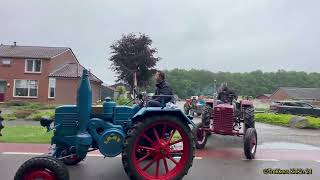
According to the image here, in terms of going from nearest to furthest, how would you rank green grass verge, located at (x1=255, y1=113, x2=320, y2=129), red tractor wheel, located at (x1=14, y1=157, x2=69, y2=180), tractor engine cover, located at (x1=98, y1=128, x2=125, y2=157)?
red tractor wheel, located at (x1=14, y1=157, x2=69, y2=180) < tractor engine cover, located at (x1=98, y1=128, x2=125, y2=157) < green grass verge, located at (x1=255, y1=113, x2=320, y2=129)

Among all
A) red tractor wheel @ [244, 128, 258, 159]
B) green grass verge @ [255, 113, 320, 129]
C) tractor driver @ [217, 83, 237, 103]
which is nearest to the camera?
red tractor wheel @ [244, 128, 258, 159]

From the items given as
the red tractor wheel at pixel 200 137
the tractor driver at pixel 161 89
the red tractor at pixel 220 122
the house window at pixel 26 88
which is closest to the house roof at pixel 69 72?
the house window at pixel 26 88

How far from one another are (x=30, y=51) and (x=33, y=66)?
2.56m

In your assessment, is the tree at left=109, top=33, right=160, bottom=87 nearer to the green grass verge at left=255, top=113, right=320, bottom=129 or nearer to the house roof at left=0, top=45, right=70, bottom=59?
the house roof at left=0, top=45, right=70, bottom=59

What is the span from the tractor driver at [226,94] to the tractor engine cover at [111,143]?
6295 millimetres

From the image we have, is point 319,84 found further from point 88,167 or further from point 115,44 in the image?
point 88,167

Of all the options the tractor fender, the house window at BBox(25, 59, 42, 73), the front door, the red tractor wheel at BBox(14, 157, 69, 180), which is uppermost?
the house window at BBox(25, 59, 42, 73)

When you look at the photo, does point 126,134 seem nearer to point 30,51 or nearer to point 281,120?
point 281,120

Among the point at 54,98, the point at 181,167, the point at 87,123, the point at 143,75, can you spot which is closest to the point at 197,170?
the point at 181,167

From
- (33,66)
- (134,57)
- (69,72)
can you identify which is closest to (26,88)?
(33,66)

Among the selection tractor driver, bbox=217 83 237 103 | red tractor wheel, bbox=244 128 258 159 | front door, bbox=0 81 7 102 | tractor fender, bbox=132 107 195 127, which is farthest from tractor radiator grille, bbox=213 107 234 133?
front door, bbox=0 81 7 102

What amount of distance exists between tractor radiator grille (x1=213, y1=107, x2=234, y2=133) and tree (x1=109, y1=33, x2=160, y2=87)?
24343mm

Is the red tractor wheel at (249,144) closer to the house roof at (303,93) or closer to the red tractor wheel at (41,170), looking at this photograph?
the red tractor wheel at (41,170)

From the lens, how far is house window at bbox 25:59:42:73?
1580 inches
